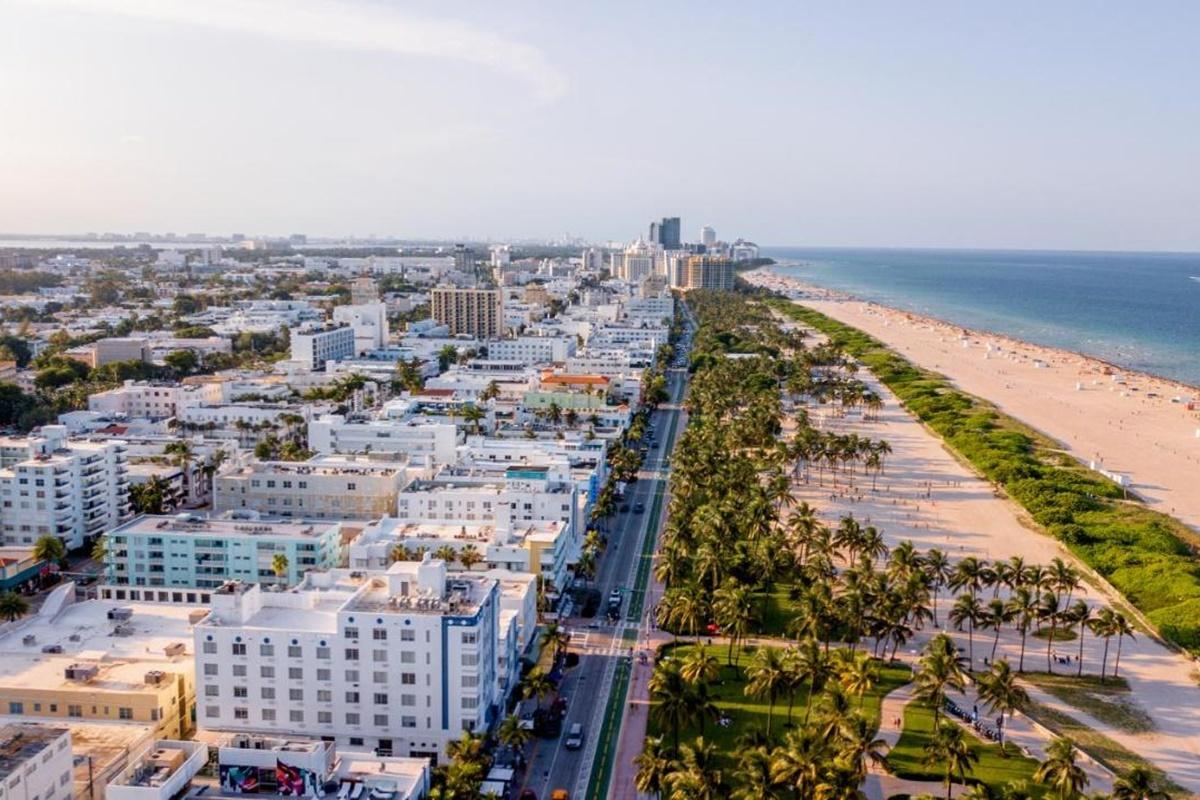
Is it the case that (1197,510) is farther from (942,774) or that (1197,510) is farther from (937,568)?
(942,774)

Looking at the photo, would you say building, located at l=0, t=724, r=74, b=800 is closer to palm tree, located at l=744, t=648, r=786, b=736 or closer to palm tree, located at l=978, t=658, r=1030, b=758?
palm tree, located at l=744, t=648, r=786, b=736

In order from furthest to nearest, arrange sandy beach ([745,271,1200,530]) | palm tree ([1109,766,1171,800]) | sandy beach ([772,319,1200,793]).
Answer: sandy beach ([745,271,1200,530])
sandy beach ([772,319,1200,793])
palm tree ([1109,766,1171,800])

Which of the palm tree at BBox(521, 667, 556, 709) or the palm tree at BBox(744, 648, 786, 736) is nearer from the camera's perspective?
the palm tree at BBox(744, 648, 786, 736)

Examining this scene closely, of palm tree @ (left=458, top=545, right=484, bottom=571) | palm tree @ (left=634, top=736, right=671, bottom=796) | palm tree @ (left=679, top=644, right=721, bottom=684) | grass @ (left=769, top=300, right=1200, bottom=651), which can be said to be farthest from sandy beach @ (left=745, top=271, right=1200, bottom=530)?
palm tree @ (left=634, top=736, right=671, bottom=796)

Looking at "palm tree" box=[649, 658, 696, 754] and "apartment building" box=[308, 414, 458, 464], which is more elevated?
"apartment building" box=[308, 414, 458, 464]

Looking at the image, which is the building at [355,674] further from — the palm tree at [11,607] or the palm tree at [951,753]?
the palm tree at [951,753]

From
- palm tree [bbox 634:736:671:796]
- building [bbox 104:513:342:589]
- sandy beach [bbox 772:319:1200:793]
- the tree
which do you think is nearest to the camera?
palm tree [bbox 634:736:671:796]

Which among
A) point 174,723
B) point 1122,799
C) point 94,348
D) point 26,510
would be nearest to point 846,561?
point 1122,799
